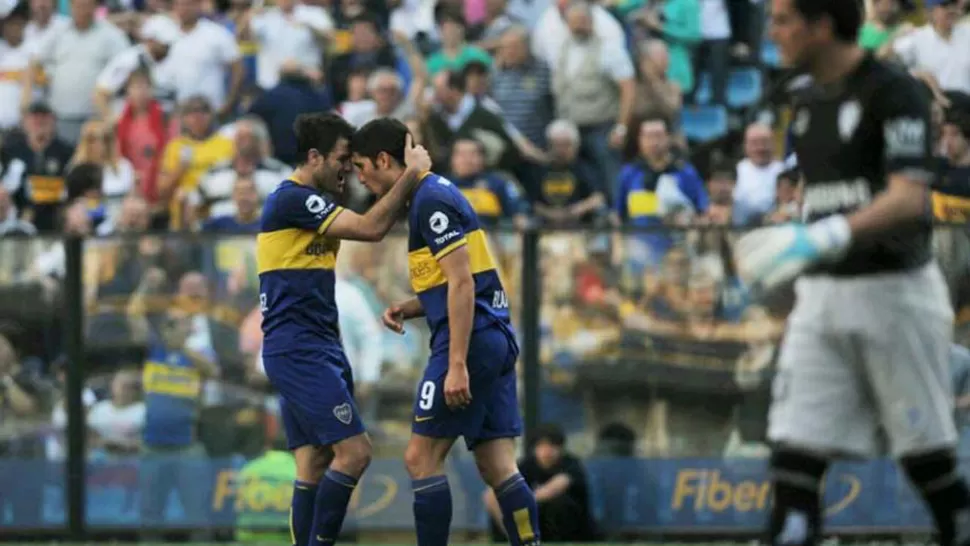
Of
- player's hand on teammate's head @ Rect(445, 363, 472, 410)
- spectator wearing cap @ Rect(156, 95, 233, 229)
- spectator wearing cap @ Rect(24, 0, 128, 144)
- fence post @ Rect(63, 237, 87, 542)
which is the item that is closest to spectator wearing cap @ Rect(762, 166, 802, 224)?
spectator wearing cap @ Rect(156, 95, 233, 229)

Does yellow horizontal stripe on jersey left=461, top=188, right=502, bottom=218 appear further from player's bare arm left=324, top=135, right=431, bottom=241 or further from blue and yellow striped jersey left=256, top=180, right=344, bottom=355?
player's bare arm left=324, top=135, right=431, bottom=241

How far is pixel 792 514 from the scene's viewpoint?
7.02 m

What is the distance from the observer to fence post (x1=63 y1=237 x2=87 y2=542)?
15.0m

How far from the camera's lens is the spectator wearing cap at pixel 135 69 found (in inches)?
723

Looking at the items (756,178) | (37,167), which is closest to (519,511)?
(756,178)

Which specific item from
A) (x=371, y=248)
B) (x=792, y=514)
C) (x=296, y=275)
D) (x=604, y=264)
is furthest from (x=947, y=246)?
(x=792, y=514)

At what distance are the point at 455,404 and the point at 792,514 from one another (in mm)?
2724

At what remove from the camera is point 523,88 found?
58.6 feet

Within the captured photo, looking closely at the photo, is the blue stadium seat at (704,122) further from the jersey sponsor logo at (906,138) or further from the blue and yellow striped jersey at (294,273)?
the jersey sponsor logo at (906,138)

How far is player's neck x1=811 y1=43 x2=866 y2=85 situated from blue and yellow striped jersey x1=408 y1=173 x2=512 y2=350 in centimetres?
273

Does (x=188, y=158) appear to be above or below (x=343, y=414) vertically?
above

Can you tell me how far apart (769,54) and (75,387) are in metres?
7.24

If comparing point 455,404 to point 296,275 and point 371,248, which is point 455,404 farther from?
point 371,248

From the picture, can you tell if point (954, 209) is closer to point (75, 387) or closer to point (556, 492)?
point (556, 492)
